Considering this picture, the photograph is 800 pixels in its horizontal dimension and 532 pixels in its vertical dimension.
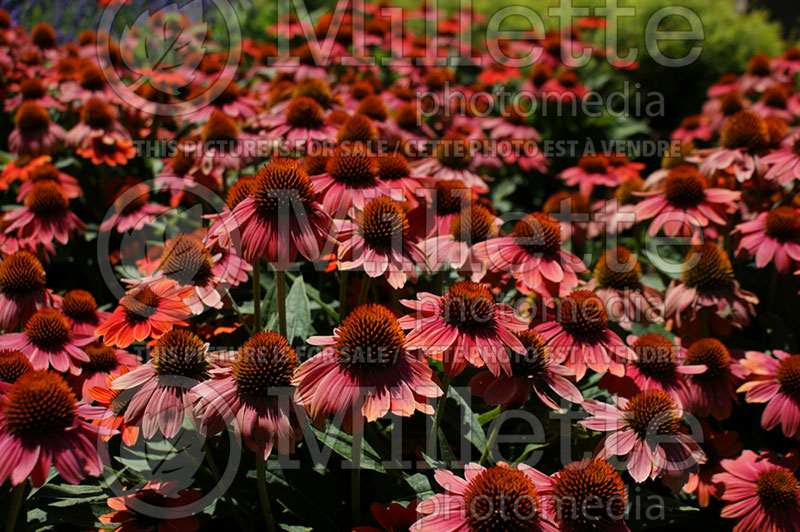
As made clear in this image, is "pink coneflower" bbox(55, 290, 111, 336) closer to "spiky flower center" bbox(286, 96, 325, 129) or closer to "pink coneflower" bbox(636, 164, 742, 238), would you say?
"spiky flower center" bbox(286, 96, 325, 129)

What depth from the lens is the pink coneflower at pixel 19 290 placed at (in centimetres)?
212

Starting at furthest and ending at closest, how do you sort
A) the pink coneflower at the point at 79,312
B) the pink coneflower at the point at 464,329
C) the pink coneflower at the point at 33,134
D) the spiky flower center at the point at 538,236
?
the pink coneflower at the point at 33,134 → the pink coneflower at the point at 79,312 → the spiky flower center at the point at 538,236 → the pink coneflower at the point at 464,329

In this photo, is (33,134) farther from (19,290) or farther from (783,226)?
(783,226)

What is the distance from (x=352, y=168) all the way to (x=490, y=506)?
1139 mm

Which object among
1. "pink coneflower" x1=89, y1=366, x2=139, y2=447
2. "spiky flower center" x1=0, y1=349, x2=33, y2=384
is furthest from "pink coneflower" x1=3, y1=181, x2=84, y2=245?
"pink coneflower" x1=89, y1=366, x2=139, y2=447

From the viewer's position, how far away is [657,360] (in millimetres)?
2029

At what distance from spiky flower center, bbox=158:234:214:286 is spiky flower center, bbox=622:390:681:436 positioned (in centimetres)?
130

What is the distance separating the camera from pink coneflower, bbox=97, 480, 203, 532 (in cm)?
162

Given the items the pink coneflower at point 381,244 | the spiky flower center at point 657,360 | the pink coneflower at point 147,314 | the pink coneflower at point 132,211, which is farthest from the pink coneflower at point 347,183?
the pink coneflower at point 132,211

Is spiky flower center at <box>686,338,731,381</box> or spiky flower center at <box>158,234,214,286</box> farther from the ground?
spiky flower center at <box>158,234,214,286</box>

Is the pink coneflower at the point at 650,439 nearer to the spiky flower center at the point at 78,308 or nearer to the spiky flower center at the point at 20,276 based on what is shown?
the spiky flower center at the point at 78,308

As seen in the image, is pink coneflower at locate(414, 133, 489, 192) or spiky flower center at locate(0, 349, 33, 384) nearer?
spiky flower center at locate(0, 349, 33, 384)

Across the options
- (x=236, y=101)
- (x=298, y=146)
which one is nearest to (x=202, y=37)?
(x=236, y=101)

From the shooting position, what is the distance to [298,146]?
103 inches
